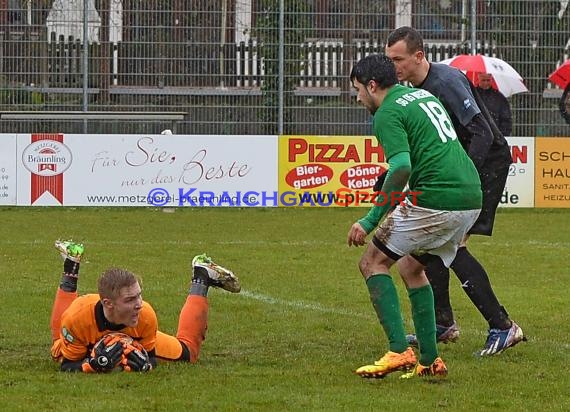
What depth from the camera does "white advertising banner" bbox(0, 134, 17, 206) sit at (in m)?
19.5

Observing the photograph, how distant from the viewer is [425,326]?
273 inches

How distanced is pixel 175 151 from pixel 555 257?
7.60 m

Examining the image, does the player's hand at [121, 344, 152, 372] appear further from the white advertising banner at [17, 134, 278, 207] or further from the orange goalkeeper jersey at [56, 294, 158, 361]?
the white advertising banner at [17, 134, 278, 207]

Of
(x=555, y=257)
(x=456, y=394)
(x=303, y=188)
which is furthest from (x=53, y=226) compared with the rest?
(x=456, y=394)

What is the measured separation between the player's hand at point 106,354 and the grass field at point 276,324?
81 millimetres

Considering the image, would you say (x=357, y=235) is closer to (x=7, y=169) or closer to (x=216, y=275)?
(x=216, y=275)

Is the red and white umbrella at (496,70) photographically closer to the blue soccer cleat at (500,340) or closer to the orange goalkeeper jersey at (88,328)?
the blue soccer cleat at (500,340)

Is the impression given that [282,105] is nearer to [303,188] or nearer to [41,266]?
[303,188]

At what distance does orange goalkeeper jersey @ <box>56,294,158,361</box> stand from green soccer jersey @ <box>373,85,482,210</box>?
1623 millimetres

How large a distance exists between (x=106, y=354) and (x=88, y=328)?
190mm

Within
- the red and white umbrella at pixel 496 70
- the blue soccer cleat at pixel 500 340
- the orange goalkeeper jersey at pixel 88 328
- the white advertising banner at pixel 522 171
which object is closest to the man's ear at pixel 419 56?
the blue soccer cleat at pixel 500 340

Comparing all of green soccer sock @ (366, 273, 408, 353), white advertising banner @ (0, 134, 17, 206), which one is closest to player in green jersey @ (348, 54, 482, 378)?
green soccer sock @ (366, 273, 408, 353)

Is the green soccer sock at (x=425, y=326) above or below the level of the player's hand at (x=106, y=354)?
above

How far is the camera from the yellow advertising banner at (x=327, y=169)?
20.1 metres
